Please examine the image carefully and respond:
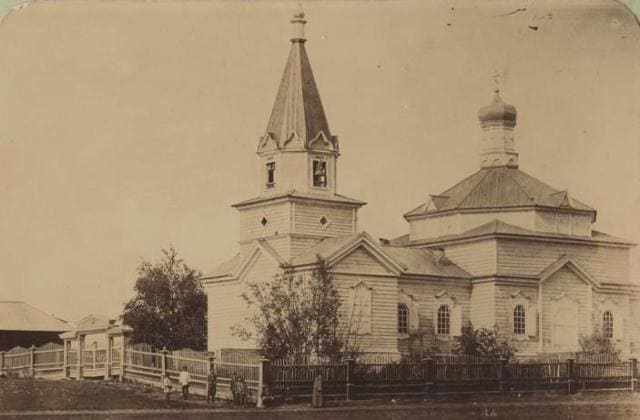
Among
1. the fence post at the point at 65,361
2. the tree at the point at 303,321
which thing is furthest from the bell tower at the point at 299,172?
the fence post at the point at 65,361

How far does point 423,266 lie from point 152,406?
22496 mm

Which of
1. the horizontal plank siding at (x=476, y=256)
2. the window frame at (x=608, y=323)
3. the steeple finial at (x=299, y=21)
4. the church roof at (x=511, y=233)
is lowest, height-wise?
the window frame at (x=608, y=323)

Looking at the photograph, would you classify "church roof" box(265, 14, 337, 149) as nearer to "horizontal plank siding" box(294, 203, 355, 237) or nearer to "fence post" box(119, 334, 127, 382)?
"horizontal plank siding" box(294, 203, 355, 237)

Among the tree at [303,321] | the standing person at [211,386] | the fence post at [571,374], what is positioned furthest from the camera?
the tree at [303,321]

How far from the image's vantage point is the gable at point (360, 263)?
52.7 metres

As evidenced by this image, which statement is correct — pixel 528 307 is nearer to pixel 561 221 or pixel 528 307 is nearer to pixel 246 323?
pixel 561 221

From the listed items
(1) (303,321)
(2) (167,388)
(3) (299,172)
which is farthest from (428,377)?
(3) (299,172)

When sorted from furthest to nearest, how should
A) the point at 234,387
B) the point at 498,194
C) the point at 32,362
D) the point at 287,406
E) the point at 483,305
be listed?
the point at 498,194
the point at 483,305
the point at 32,362
the point at 234,387
the point at 287,406

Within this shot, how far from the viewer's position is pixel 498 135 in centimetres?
6412

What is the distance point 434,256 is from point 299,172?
27.4 feet

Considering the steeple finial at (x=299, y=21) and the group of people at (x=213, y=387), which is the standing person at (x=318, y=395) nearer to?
the group of people at (x=213, y=387)

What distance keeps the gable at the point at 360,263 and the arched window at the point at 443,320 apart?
→ 5.18m

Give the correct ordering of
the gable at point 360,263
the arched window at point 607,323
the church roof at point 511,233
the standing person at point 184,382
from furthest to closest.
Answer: the arched window at point 607,323 < the church roof at point 511,233 < the gable at point 360,263 < the standing person at point 184,382

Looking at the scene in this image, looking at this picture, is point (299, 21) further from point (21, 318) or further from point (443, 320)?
point (21, 318)
